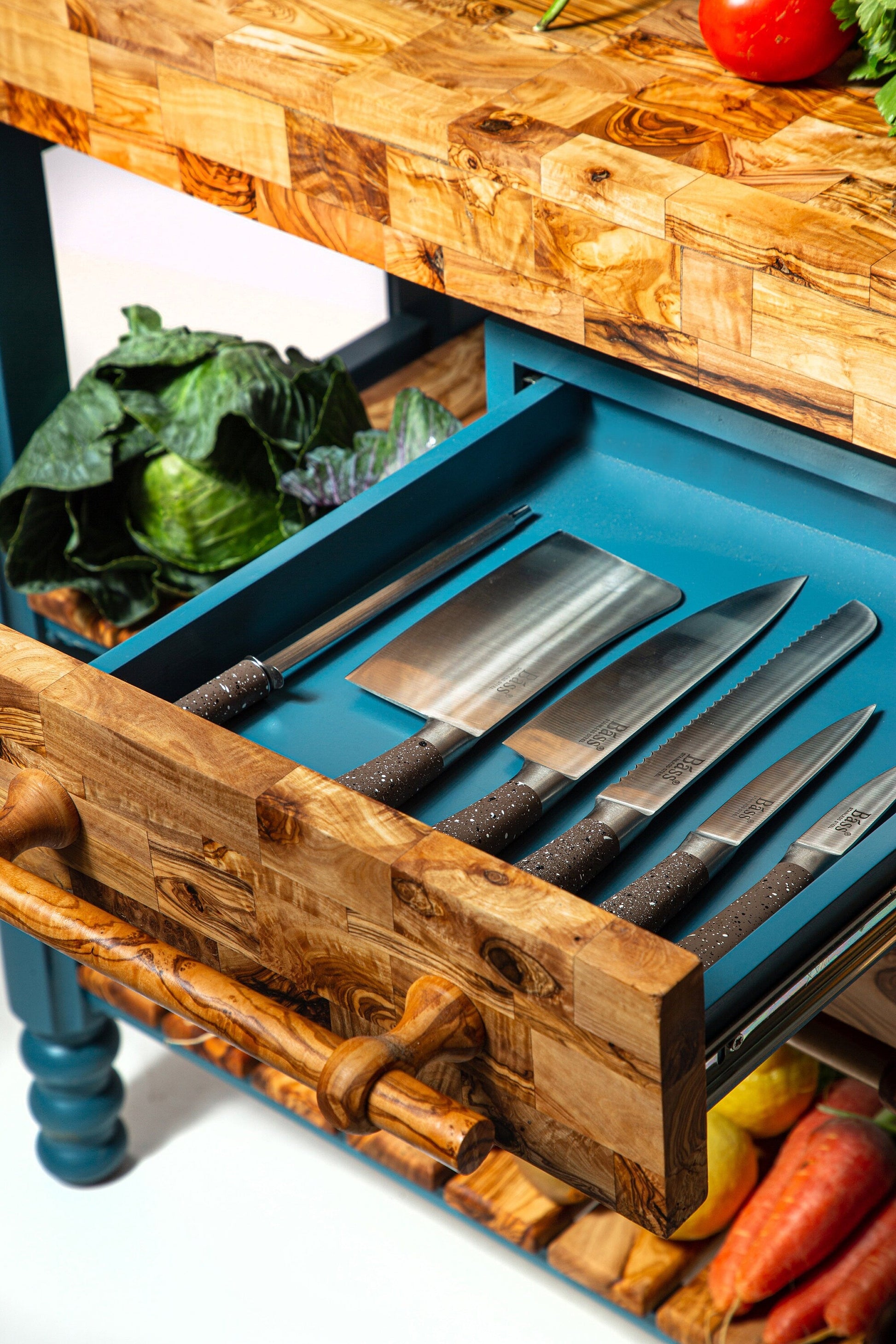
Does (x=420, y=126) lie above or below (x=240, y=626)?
above

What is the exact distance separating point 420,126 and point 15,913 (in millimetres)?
482

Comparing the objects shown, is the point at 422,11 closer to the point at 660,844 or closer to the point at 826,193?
the point at 826,193

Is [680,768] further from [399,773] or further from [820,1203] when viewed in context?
[820,1203]

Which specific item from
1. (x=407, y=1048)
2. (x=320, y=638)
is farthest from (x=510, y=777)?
(x=407, y=1048)

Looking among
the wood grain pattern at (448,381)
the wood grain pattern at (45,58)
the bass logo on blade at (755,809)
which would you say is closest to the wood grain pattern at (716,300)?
the bass logo on blade at (755,809)

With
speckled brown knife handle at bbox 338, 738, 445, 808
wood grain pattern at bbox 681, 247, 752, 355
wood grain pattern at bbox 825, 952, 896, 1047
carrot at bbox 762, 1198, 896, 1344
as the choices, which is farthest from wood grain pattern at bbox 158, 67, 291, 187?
carrot at bbox 762, 1198, 896, 1344

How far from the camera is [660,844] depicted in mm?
792

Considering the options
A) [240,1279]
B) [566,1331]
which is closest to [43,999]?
[240,1279]

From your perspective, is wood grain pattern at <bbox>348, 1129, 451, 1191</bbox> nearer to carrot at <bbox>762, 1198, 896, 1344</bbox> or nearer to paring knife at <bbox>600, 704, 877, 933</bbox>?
carrot at <bbox>762, 1198, 896, 1344</bbox>

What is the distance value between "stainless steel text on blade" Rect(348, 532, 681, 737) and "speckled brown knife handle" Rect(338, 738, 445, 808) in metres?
0.03

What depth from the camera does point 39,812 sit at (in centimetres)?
74

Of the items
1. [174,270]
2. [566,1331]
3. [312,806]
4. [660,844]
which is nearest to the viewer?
[312,806]

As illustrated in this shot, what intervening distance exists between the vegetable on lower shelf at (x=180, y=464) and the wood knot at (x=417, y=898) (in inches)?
26.9

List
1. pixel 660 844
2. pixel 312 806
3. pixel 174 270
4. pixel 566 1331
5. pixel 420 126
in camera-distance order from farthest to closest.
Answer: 1. pixel 174 270
2. pixel 566 1331
3. pixel 420 126
4. pixel 660 844
5. pixel 312 806
